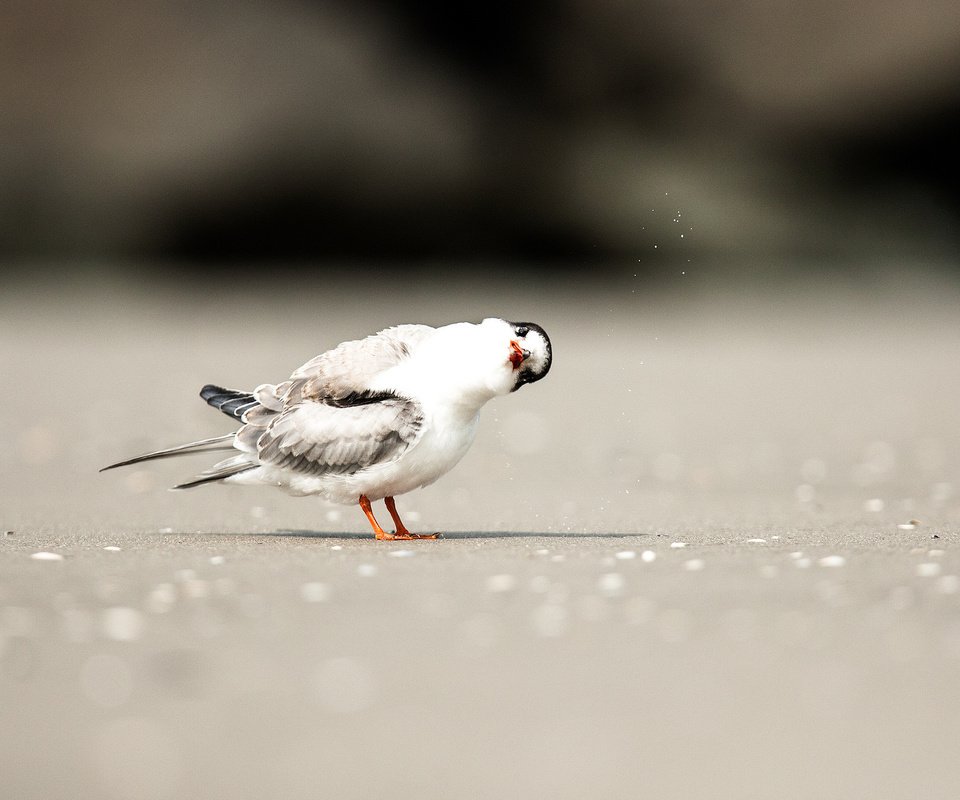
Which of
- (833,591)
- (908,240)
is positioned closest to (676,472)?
(833,591)

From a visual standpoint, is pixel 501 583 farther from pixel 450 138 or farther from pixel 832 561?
pixel 450 138

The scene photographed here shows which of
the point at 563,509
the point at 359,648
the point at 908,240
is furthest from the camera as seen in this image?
the point at 908,240

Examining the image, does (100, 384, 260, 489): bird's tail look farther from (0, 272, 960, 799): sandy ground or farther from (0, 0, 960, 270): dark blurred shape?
(0, 0, 960, 270): dark blurred shape

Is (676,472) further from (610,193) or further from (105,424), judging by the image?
(610,193)

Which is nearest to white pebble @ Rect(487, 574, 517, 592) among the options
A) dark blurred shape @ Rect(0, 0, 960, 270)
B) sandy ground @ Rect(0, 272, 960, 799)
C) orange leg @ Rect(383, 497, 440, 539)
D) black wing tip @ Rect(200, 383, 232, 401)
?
sandy ground @ Rect(0, 272, 960, 799)

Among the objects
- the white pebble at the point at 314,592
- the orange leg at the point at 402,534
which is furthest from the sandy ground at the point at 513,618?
the orange leg at the point at 402,534

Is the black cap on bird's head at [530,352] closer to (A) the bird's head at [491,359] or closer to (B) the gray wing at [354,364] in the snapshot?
(A) the bird's head at [491,359]
